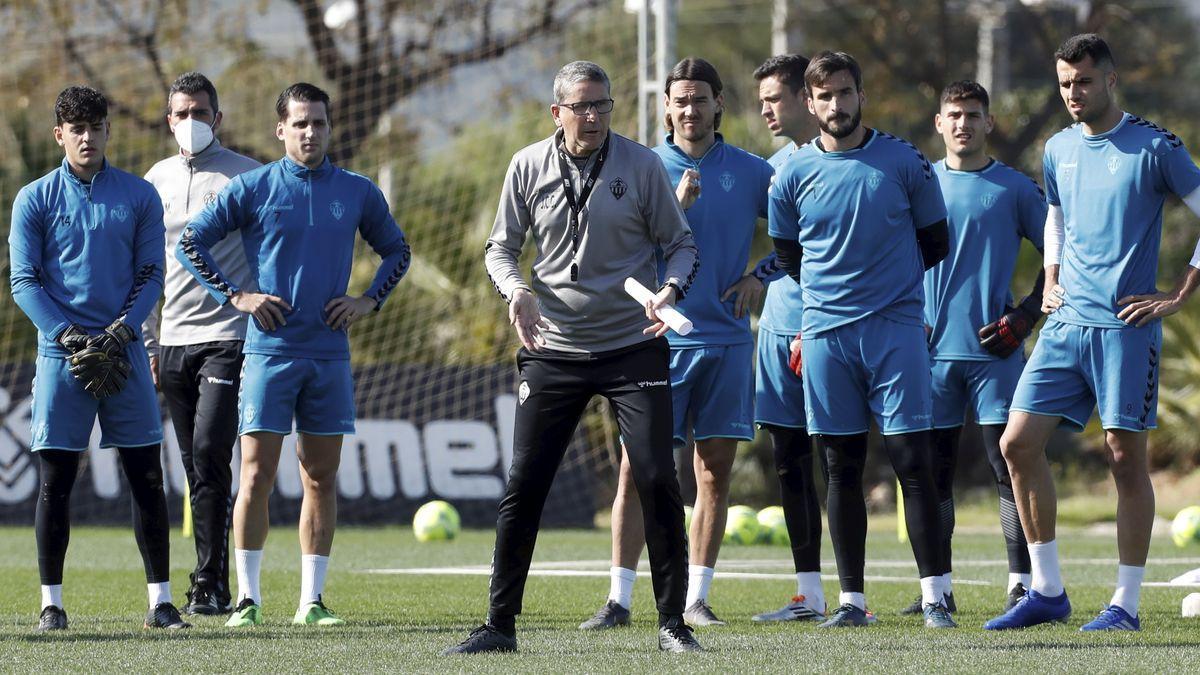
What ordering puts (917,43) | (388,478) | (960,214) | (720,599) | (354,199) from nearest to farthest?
(354,199) → (960,214) → (720,599) → (388,478) → (917,43)

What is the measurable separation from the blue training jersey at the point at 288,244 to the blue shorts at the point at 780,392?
6.61 feet

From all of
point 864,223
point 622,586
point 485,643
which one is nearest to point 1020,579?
point 622,586

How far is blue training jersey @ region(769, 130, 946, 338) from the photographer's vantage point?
291 inches

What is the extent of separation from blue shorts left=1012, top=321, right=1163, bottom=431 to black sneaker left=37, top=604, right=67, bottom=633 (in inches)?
164

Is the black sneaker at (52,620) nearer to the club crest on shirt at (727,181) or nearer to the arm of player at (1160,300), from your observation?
the club crest on shirt at (727,181)

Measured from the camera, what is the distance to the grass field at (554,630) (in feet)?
20.2

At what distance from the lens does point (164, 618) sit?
7477mm

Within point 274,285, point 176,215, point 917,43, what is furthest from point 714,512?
point 917,43

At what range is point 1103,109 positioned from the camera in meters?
7.27

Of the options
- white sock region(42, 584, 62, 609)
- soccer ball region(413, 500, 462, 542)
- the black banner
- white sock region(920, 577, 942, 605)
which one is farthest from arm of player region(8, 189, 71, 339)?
the black banner

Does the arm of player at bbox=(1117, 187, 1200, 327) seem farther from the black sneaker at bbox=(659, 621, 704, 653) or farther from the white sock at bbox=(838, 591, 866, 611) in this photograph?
the black sneaker at bbox=(659, 621, 704, 653)

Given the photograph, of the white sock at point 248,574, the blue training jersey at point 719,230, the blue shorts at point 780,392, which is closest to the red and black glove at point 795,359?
the blue shorts at point 780,392

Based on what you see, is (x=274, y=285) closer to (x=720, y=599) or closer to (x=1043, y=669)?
(x=720, y=599)

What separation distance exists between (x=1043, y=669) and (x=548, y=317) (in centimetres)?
221
